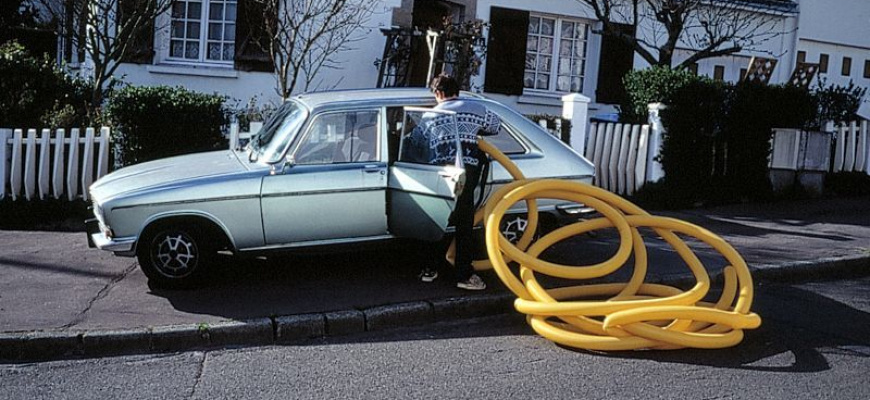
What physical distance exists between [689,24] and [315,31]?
7372 mm

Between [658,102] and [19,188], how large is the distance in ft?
26.8

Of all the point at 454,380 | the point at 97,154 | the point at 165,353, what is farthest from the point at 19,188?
the point at 454,380

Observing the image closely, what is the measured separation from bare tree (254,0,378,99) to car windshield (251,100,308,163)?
5815 millimetres

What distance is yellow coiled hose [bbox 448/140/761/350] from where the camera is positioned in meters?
6.30

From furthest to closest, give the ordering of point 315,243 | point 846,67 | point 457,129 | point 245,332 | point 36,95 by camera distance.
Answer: point 846,67 < point 36,95 < point 315,243 < point 457,129 < point 245,332

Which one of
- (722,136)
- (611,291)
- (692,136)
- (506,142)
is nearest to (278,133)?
(506,142)

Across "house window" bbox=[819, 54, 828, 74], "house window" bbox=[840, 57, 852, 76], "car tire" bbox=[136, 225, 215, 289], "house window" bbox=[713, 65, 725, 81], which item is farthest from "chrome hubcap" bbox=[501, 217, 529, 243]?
"house window" bbox=[840, 57, 852, 76]

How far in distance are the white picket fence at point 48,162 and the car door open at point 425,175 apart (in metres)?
4.84

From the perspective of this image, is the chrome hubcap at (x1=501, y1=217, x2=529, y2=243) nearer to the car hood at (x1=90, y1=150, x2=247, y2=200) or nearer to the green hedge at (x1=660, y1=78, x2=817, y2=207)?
the car hood at (x1=90, y1=150, x2=247, y2=200)

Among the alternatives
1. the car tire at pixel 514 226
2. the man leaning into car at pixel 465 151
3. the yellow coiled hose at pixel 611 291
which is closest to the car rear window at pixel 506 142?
the yellow coiled hose at pixel 611 291

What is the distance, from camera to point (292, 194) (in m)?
7.60

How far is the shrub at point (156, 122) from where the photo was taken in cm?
1116

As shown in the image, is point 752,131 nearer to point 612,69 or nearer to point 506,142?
point 612,69

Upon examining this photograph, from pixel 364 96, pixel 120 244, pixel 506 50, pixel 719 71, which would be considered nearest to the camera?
pixel 120 244
